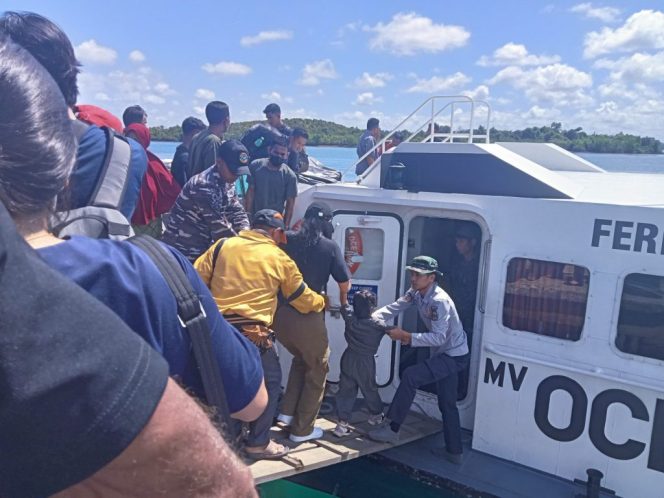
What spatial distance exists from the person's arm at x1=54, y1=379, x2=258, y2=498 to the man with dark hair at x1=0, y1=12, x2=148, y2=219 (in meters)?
1.10

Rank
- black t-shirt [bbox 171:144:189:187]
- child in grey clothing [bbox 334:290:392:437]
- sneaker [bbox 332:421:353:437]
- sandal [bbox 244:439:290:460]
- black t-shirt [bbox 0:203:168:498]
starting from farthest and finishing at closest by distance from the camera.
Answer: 1. black t-shirt [bbox 171:144:189:187]
2. child in grey clothing [bbox 334:290:392:437]
3. sneaker [bbox 332:421:353:437]
4. sandal [bbox 244:439:290:460]
5. black t-shirt [bbox 0:203:168:498]

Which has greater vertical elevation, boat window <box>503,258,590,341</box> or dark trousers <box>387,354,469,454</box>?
boat window <box>503,258,590,341</box>

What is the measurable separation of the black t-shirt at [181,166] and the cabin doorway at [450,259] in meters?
2.30

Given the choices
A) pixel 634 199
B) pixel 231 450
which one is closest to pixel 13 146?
pixel 231 450

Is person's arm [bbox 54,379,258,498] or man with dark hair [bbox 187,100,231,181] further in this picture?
man with dark hair [bbox 187,100,231,181]

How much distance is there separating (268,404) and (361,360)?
3.32 ft

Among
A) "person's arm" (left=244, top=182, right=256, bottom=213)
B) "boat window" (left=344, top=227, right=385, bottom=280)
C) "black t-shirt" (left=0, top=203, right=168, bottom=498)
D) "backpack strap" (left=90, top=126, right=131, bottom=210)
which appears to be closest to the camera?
"black t-shirt" (left=0, top=203, right=168, bottom=498)

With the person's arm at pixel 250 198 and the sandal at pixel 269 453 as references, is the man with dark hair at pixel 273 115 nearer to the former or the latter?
the person's arm at pixel 250 198

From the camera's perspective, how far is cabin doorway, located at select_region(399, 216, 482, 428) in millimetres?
5059

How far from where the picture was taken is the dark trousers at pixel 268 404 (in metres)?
3.67

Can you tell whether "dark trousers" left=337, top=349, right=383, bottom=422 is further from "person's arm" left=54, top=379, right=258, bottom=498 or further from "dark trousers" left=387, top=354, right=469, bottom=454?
"person's arm" left=54, top=379, right=258, bottom=498

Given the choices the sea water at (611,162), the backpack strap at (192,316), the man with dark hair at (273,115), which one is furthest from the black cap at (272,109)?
the backpack strap at (192,316)

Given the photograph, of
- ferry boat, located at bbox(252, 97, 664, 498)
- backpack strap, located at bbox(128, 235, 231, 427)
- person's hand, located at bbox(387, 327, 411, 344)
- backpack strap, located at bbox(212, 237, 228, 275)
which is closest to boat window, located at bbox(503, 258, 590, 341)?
ferry boat, located at bbox(252, 97, 664, 498)

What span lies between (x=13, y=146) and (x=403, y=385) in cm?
378
